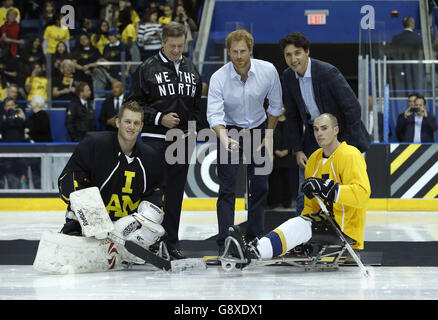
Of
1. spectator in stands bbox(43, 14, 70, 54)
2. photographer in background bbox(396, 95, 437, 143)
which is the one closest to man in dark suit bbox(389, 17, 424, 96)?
photographer in background bbox(396, 95, 437, 143)

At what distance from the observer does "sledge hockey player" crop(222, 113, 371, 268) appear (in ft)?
14.1

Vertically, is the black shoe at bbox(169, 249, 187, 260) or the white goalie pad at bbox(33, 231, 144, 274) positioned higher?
the white goalie pad at bbox(33, 231, 144, 274)

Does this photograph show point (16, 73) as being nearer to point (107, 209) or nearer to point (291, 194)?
point (291, 194)

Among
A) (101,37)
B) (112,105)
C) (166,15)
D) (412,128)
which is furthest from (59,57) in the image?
(412,128)

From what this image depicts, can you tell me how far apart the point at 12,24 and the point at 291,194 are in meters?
6.08

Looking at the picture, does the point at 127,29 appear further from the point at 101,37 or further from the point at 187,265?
the point at 187,265

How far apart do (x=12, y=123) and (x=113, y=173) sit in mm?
5494

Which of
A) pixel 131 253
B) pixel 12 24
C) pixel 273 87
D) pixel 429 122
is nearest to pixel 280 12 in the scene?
pixel 12 24

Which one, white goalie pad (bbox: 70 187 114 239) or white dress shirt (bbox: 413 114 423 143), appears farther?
white dress shirt (bbox: 413 114 423 143)

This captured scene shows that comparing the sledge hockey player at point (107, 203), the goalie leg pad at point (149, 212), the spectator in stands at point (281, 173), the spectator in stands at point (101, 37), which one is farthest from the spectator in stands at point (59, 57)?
the goalie leg pad at point (149, 212)

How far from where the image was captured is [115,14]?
13.2 m

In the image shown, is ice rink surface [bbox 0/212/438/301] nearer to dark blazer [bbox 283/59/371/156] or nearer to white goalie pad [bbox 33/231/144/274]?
white goalie pad [bbox 33/231/144/274]

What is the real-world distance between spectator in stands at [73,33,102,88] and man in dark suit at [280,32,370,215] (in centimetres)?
536

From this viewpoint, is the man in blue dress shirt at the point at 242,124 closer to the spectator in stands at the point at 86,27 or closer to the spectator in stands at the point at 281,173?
the spectator in stands at the point at 281,173
